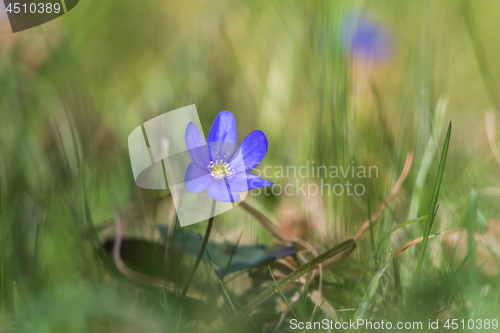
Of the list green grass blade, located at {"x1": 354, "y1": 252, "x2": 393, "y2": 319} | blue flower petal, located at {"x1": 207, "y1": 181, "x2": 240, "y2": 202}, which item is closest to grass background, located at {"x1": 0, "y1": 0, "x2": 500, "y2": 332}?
green grass blade, located at {"x1": 354, "y1": 252, "x2": 393, "y2": 319}

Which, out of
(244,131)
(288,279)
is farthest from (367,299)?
(244,131)

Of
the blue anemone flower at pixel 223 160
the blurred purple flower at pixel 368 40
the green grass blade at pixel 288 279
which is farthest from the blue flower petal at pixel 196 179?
the blurred purple flower at pixel 368 40

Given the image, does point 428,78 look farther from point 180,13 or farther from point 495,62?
point 180,13

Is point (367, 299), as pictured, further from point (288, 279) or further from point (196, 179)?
point (196, 179)

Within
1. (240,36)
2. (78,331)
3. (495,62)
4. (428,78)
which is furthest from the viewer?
(240,36)

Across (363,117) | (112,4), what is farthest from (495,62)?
(112,4)
